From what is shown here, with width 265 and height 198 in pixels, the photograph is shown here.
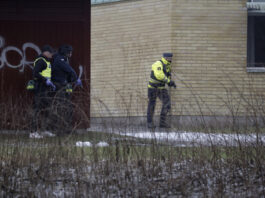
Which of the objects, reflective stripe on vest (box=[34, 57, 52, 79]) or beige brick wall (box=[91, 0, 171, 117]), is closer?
reflective stripe on vest (box=[34, 57, 52, 79])

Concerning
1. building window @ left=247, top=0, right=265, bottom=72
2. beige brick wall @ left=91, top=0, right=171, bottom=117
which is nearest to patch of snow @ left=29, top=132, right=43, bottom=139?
beige brick wall @ left=91, top=0, right=171, bottom=117

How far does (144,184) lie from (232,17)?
11.4 metres

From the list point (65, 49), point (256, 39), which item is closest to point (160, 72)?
point (65, 49)

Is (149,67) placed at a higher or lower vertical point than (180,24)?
lower

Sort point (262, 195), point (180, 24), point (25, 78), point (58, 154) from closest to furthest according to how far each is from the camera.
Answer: point (262, 195) → point (58, 154) → point (25, 78) → point (180, 24)

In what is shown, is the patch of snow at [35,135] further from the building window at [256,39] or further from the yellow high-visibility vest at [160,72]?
the building window at [256,39]

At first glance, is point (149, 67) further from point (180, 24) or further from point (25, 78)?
point (25, 78)

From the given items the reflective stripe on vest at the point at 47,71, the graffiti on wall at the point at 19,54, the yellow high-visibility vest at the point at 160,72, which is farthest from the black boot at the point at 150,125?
the yellow high-visibility vest at the point at 160,72

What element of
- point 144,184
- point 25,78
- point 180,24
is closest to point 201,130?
point 144,184

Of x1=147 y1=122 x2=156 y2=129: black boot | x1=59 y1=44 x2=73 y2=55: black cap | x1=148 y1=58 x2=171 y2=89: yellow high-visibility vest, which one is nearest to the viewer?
x1=147 y1=122 x2=156 y2=129: black boot

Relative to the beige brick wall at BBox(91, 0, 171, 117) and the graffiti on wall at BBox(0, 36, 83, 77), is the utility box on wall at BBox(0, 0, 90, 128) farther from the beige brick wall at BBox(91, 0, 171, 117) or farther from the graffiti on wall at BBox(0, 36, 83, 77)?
the beige brick wall at BBox(91, 0, 171, 117)

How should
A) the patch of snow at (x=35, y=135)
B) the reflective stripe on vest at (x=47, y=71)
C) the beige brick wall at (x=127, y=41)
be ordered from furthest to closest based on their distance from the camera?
1. the beige brick wall at (x=127, y=41)
2. the reflective stripe on vest at (x=47, y=71)
3. the patch of snow at (x=35, y=135)

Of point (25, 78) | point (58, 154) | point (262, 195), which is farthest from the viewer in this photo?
point (25, 78)

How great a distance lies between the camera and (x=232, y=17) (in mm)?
17109
